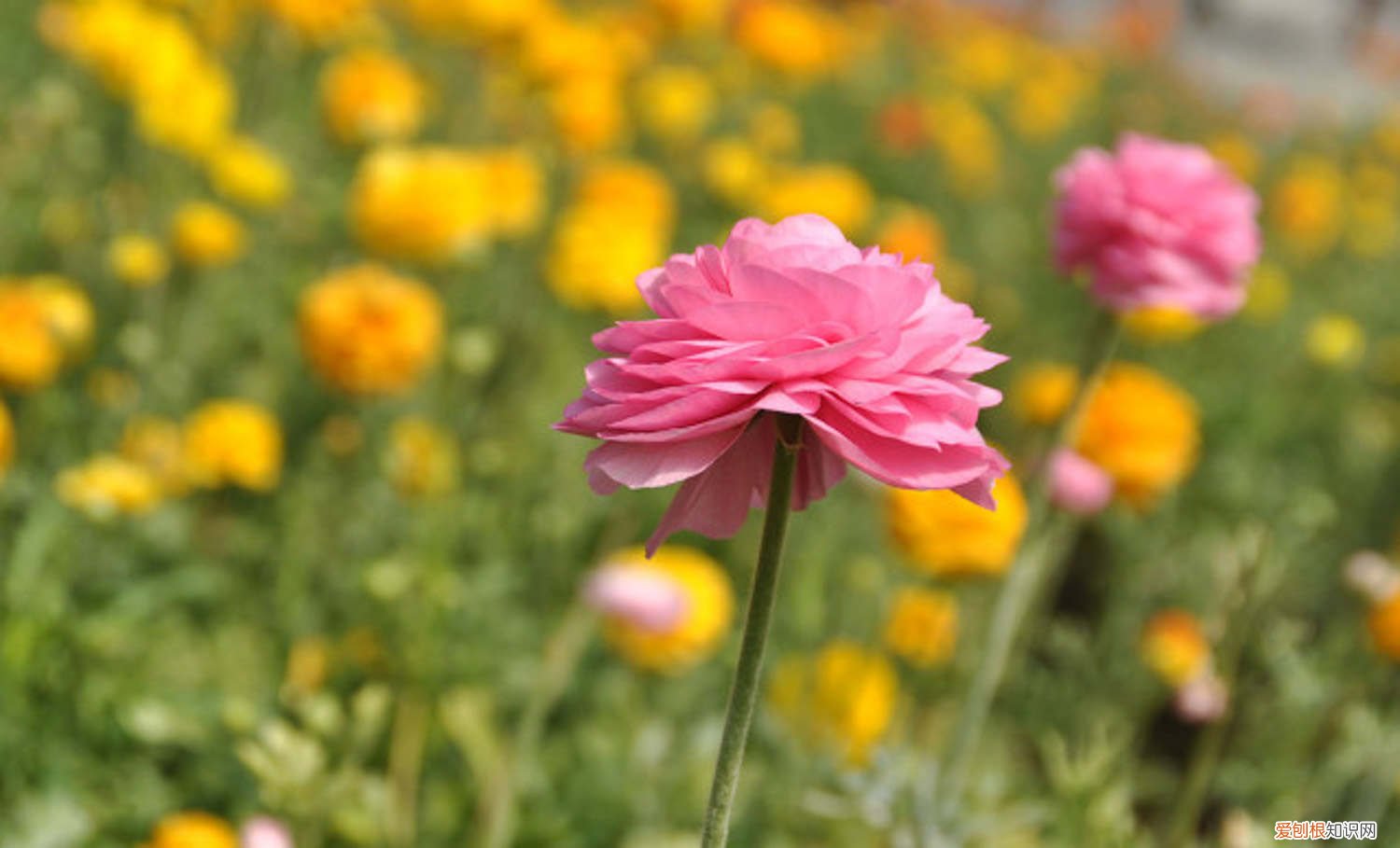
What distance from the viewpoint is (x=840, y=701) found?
1730 millimetres

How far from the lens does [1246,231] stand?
1.37 meters

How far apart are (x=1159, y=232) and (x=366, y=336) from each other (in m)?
1.04

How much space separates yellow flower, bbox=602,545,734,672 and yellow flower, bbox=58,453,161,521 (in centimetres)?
53

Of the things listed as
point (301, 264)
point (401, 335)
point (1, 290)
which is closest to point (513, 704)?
point (401, 335)

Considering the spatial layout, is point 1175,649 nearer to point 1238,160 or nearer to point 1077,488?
point 1077,488

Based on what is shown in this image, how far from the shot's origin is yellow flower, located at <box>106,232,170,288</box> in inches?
75.1

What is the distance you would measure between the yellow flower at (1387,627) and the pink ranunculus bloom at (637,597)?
33.5 inches

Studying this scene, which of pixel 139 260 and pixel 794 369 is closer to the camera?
pixel 794 369

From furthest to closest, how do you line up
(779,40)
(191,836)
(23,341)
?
(779,40)
(23,341)
(191,836)

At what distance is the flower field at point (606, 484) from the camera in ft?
2.45

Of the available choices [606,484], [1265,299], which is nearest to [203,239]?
[606,484]

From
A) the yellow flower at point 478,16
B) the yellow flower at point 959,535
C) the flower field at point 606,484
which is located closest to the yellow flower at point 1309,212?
the flower field at point 606,484

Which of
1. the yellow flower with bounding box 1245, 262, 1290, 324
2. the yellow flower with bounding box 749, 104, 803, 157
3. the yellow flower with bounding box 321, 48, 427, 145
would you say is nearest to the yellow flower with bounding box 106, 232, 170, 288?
the yellow flower with bounding box 321, 48, 427, 145

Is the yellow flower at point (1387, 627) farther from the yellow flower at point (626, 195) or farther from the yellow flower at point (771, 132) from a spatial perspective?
the yellow flower at point (771, 132)
